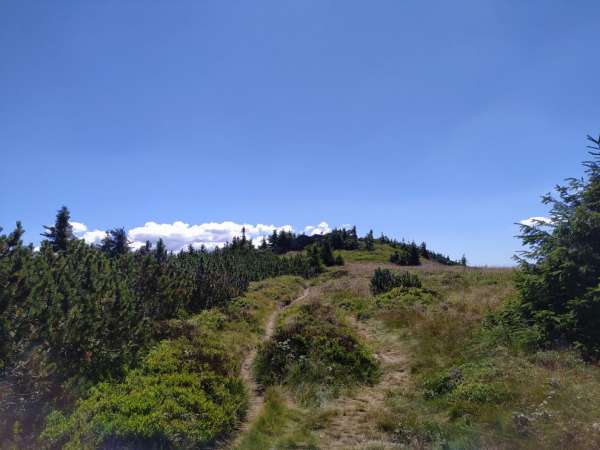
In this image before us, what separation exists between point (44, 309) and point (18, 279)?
106cm

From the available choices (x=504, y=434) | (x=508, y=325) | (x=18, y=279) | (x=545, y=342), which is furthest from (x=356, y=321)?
(x=18, y=279)

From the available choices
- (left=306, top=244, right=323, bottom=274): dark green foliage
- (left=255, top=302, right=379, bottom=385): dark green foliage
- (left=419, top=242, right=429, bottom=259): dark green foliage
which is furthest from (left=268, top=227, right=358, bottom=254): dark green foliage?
(left=255, top=302, right=379, bottom=385): dark green foliage

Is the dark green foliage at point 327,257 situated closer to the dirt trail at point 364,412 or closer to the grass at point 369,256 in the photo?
the grass at point 369,256

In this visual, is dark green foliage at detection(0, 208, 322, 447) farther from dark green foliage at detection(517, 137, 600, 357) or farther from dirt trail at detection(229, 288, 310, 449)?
dark green foliage at detection(517, 137, 600, 357)

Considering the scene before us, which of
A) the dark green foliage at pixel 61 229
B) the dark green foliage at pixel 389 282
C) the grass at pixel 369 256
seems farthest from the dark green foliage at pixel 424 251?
the dark green foliage at pixel 61 229

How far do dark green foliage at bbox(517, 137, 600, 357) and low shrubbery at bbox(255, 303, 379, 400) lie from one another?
544 centimetres

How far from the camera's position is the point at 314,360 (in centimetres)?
1219

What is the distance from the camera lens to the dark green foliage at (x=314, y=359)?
Answer: 11.4 meters

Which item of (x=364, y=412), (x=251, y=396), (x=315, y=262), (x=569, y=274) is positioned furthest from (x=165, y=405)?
(x=315, y=262)

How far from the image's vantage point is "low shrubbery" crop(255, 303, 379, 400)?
11312mm

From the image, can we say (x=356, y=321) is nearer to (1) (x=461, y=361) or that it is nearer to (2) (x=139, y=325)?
(1) (x=461, y=361)

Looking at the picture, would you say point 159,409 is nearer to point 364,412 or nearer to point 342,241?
point 364,412

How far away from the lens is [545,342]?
32.3 feet

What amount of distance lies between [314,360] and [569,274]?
26.3ft
